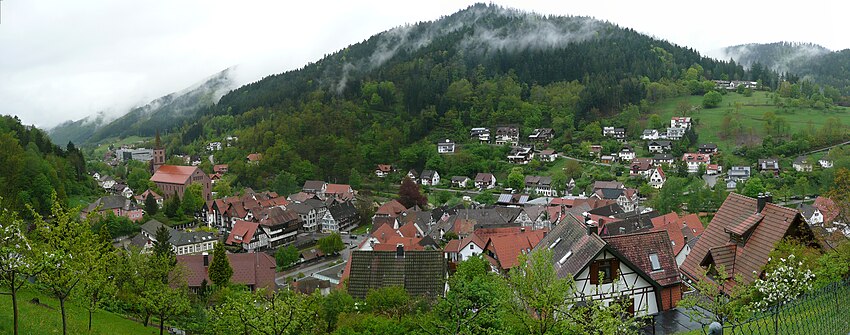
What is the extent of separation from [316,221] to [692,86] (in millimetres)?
90748

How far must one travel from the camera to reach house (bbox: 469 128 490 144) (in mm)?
103588

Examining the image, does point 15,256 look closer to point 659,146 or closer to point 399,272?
point 399,272

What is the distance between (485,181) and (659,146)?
27442 millimetres

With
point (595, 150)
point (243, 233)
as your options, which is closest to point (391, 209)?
point (243, 233)

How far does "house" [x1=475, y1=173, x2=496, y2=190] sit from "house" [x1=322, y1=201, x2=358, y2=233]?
2226 cm

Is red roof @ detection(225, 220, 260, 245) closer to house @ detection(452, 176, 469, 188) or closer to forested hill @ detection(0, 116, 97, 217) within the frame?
forested hill @ detection(0, 116, 97, 217)

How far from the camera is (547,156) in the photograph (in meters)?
88.6

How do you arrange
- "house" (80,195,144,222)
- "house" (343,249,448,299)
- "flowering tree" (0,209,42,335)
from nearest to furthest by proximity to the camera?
"flowering tree" (0,209,42,335) → "house" (343,249,448,299) → "house" (80,195,144,222)

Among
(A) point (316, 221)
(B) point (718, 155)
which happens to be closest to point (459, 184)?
(A) point (316, 221)

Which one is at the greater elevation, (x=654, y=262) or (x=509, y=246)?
(x=654, y=262)

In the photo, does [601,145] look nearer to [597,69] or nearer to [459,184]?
[459,184]

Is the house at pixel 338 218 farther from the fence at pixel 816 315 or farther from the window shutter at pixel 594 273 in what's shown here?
the fence at pixel 816 315

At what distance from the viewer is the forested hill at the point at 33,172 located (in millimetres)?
50709

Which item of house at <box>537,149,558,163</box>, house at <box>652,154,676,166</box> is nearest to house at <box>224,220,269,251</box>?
house at <box>537,149,558,163</box>
